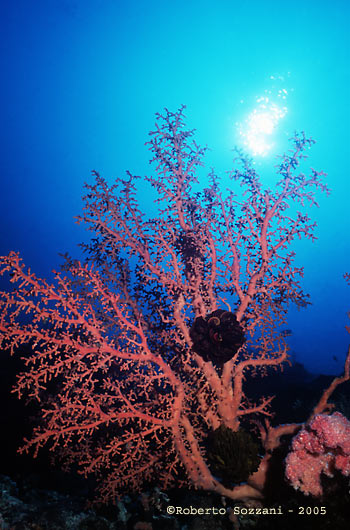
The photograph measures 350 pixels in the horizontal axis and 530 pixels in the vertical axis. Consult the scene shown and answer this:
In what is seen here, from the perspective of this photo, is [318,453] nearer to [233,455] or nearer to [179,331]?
[233,455]

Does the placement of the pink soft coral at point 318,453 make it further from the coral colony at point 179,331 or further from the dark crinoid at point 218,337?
the dark crinoid at point 218,337

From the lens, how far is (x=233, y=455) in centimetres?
336

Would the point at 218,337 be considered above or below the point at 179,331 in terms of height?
below

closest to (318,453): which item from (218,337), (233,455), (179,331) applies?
(233,455)

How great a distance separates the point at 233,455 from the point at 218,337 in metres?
1.57

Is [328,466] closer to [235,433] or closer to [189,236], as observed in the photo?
[235,433]

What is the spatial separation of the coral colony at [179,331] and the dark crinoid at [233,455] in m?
0.02

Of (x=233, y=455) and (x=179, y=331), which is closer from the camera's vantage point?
(x=233, y=455)

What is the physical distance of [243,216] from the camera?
16.4 ft

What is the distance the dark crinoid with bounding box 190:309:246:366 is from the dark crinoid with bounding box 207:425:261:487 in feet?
3.36

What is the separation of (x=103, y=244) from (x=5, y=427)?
5526 millimetres

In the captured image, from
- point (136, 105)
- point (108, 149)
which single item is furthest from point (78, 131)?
point (136, 105)

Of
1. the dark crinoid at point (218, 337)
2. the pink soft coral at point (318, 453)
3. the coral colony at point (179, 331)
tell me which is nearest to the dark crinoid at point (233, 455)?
the coral colony at point (179, 331)

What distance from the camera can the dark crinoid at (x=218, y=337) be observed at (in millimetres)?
3477
